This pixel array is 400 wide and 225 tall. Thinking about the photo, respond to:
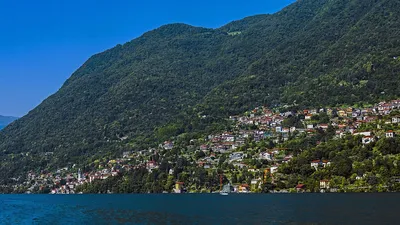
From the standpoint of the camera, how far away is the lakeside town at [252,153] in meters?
114

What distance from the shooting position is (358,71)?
168m

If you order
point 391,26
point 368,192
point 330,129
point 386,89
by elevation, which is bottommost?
point 368,192

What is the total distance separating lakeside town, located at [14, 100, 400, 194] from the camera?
11362 cm

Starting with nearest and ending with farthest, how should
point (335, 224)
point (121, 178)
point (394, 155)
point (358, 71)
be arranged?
point (335, 224)
point (394, 155)
point (121, 178)
point (358, 71)

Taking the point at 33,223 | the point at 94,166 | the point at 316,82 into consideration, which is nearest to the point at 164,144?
the point at 94,166

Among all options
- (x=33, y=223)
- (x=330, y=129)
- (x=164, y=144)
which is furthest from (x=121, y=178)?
(x=33, y=223)

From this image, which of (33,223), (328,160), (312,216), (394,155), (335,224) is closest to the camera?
(335,224)

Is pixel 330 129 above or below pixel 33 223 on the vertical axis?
above

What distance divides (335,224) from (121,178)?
10481 centimetres

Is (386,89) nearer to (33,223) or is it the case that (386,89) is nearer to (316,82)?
(316,82)

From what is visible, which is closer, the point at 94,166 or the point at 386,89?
the point at 386,89

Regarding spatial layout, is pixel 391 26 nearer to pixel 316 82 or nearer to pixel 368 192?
pixel 316 82

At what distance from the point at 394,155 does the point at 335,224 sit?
55771mm

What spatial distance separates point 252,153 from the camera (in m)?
134
